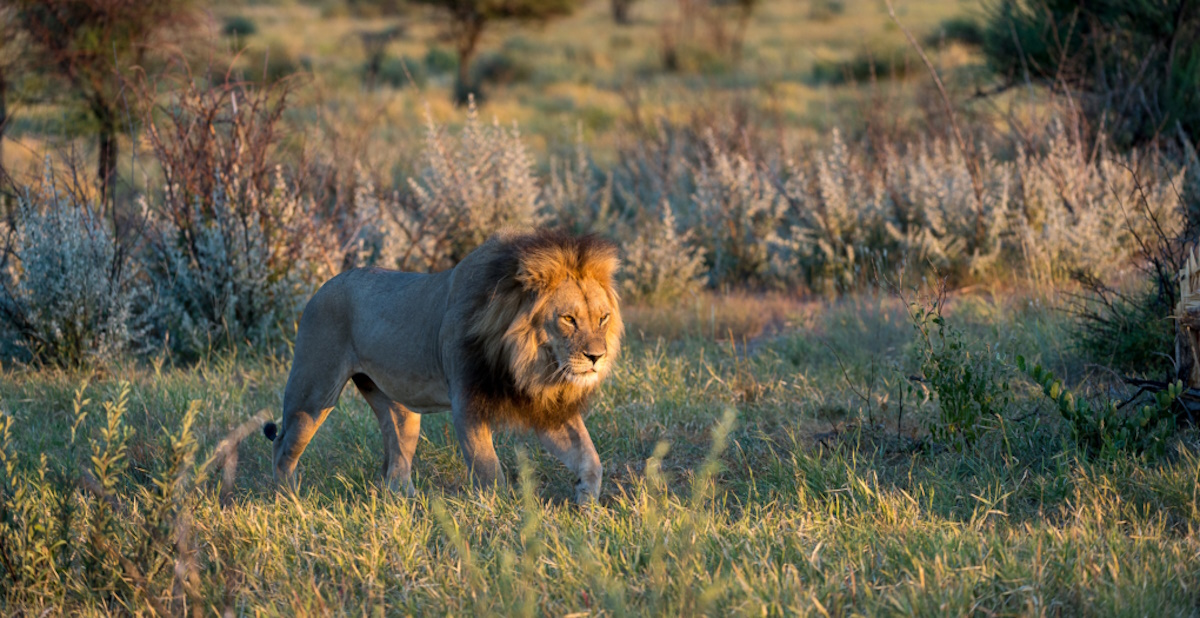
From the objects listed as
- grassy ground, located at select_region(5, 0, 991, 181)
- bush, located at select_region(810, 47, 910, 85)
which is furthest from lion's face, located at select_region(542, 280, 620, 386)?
bush, located at select_region(810, 47, 910, 85)

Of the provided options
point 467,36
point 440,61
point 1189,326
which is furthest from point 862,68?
point 1189,326

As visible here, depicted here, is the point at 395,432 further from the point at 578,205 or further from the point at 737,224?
the point at 578,205

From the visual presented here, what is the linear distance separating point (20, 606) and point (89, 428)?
84.0 inches

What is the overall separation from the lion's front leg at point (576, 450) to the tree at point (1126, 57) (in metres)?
6.01

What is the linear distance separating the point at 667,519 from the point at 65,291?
4392 mm

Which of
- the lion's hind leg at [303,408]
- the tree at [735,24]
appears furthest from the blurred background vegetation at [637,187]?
the tree at [735,24]

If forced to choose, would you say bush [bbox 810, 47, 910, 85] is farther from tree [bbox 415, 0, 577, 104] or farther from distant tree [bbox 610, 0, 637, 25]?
distant tree [bbox 610, 0, 637, 25]

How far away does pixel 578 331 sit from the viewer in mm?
3994

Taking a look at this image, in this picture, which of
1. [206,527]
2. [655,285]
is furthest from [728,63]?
[206,527]

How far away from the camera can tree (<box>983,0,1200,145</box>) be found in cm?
930

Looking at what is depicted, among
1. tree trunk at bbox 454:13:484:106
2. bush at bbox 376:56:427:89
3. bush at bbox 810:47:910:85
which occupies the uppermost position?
tree trunk at bbox 454:13:484:106

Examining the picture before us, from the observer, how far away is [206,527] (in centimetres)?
399

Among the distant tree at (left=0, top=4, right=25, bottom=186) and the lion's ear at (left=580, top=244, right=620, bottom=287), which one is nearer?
the lion's ear at (left=580, top=244, right=620, bottom=287)

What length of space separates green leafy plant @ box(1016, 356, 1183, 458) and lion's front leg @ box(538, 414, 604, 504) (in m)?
1.62
